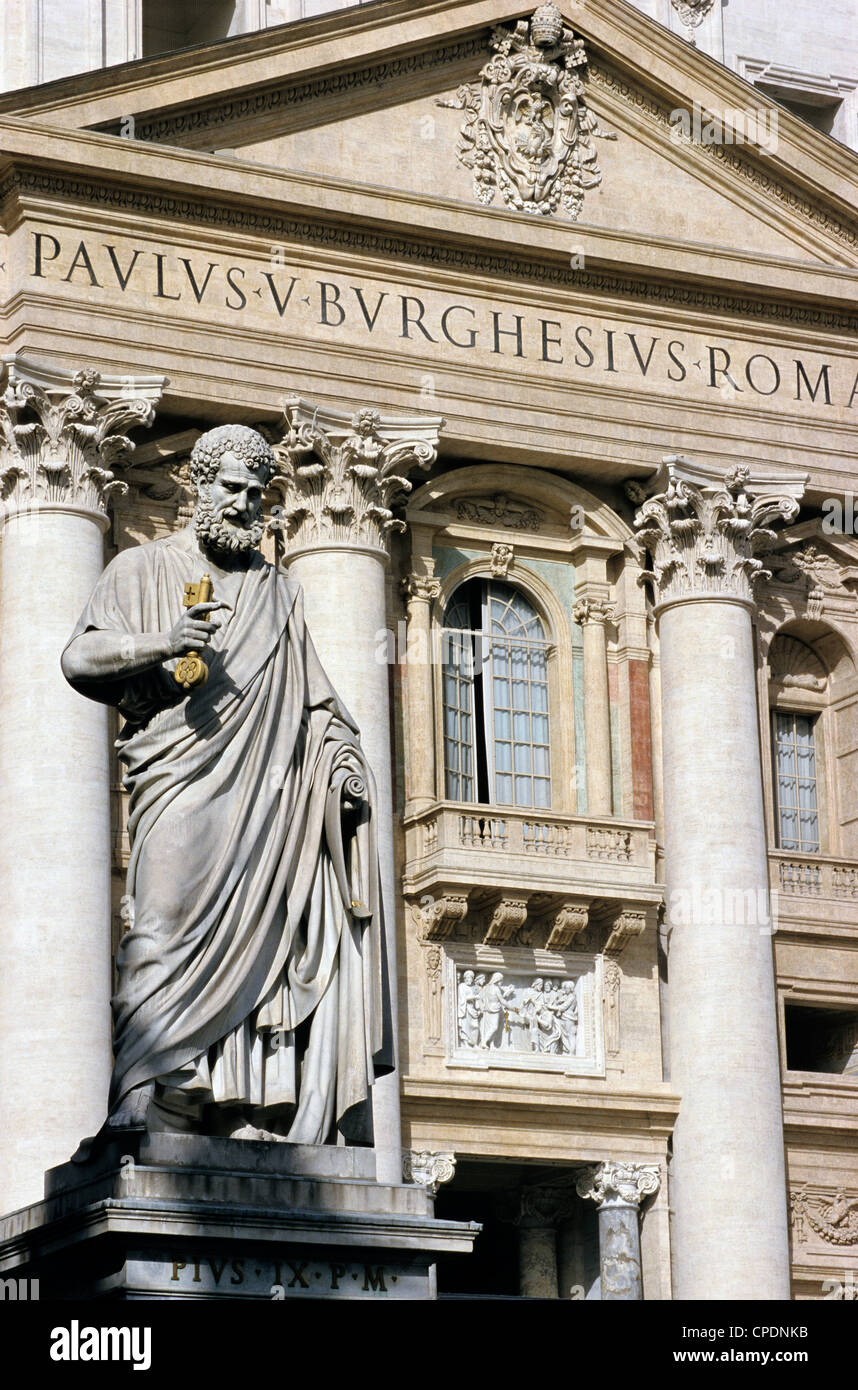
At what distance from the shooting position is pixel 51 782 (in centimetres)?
2491

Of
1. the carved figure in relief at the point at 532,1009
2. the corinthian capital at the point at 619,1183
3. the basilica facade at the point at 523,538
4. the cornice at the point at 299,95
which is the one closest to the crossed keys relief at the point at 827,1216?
the basilica facade at the point at 523,538

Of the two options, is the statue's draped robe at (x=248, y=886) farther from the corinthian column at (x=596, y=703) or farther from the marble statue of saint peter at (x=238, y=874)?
the corinthian column at (x=596, y=703)

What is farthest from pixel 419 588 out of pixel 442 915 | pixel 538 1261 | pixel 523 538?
pixel 538 1261

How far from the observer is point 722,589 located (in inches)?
1125

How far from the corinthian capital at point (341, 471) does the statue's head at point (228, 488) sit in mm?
15427

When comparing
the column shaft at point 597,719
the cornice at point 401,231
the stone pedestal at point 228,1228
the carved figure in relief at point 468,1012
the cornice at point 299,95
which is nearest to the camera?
the stone pedestal at point 228,1228

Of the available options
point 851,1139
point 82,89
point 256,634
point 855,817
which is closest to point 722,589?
point 855,817

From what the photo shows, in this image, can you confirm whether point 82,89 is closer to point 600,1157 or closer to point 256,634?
point 600,1157

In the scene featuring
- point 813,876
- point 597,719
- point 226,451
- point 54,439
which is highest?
point 54,439

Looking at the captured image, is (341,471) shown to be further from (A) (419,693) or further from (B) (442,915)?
(B) (442,915)

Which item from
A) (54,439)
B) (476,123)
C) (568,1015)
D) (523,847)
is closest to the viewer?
(54,439)

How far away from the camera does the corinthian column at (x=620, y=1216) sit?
1054 inches

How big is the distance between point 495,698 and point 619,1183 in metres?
4.76

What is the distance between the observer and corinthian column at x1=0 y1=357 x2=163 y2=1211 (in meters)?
24.2
